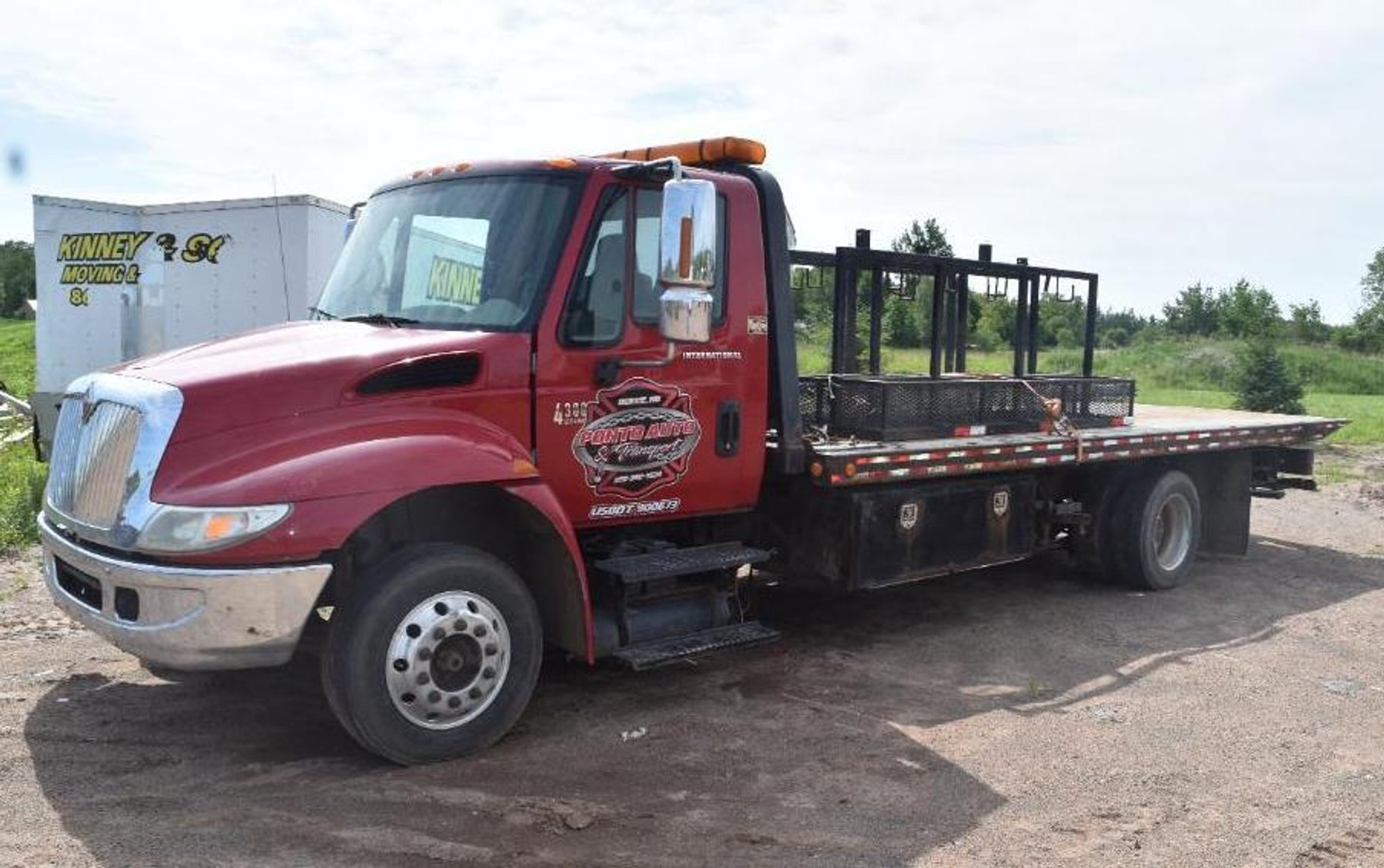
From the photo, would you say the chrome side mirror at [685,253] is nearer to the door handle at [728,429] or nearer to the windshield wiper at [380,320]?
the door handle at [728,429]

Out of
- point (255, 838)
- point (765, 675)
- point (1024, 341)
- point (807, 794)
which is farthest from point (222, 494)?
point (1024, 341)

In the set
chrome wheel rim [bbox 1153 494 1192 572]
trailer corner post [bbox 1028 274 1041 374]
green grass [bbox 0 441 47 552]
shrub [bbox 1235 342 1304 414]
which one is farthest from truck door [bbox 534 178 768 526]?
shrub [bbox 1235 342 1304 414]

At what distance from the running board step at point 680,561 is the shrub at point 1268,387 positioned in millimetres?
21794

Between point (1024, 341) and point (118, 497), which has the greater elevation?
point (1024, 341)

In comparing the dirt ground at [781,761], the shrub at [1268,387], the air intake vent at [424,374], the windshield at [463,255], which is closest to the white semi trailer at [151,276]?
the dirt ground at [781,761]

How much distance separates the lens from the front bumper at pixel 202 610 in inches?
161

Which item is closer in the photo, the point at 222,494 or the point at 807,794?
the point at 222,494

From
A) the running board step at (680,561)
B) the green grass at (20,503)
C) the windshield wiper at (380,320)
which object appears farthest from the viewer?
the green grass at (20,503)

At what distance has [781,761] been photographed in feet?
15.8

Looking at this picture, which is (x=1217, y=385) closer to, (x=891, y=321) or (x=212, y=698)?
(x=891, y=321)

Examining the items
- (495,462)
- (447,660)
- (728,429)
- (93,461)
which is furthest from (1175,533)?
(93,461)

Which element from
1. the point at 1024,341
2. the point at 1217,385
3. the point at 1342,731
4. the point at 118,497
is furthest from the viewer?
the point at 1217,385

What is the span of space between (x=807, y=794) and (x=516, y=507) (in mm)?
1696

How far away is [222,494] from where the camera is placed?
4066 mm
